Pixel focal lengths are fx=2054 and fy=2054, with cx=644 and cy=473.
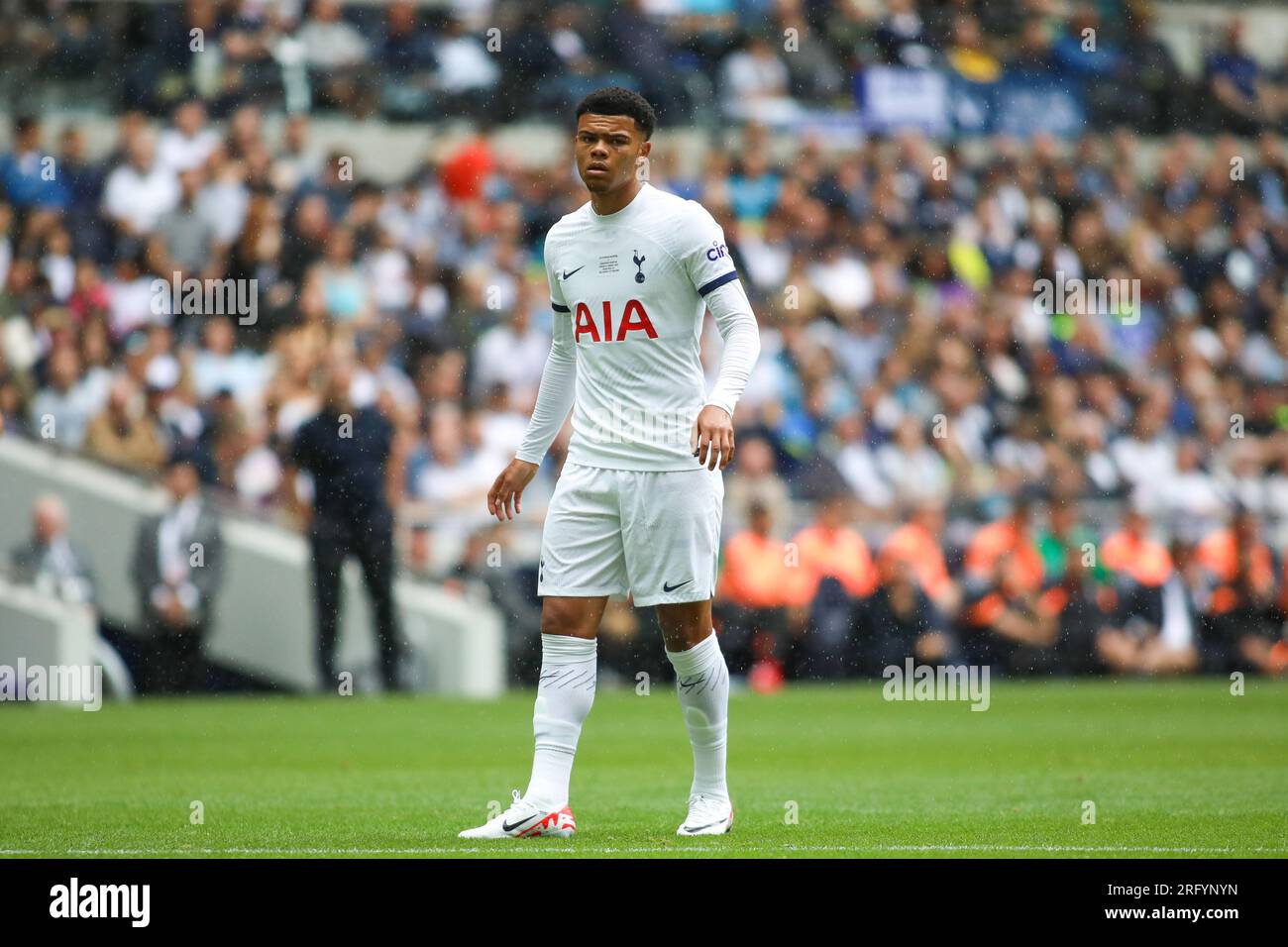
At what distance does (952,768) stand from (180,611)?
23.8ft

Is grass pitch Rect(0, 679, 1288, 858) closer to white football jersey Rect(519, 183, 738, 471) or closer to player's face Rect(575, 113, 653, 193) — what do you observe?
white football jersey Rect(519, 183, 738, 471)

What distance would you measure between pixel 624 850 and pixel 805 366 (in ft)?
39.9

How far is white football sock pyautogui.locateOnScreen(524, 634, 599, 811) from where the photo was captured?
7.11 metres

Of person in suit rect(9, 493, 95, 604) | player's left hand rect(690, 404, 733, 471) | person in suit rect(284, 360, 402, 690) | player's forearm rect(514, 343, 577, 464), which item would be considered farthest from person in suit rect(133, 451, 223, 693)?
player's left hand rect(690, 404, 733, 471)

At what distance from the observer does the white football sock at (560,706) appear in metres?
7.11

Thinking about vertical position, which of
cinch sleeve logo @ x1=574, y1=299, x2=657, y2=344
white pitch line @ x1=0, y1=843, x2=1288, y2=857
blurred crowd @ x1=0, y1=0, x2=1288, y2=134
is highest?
blurred crowd @ x1=0, y1=0, x2=1288, y2=134

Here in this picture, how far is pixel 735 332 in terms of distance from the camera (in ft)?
23.6

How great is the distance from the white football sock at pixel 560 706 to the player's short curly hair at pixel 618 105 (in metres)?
1.82

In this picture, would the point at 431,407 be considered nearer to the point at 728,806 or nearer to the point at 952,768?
the point at 952,768

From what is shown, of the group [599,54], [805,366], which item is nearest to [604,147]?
[805,366]
